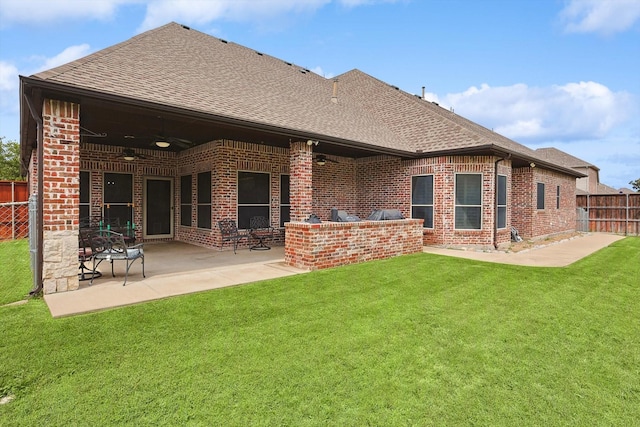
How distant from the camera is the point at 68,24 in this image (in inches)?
456

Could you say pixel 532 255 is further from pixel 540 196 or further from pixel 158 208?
pixel 158 208

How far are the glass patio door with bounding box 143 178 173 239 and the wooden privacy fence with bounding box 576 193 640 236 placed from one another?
2111cm

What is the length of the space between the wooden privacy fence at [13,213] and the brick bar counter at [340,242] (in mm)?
11406

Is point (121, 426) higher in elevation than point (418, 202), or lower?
lower

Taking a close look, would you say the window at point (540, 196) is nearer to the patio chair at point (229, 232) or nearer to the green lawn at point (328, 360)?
the green lawn at point (328, 360)

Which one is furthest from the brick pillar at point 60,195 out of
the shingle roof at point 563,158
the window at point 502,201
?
the shingle roof at point 563,158

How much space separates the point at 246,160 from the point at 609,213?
19.8m

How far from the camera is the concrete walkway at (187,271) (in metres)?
4.78

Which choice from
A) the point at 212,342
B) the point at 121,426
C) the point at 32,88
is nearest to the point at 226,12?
the point at 32,88

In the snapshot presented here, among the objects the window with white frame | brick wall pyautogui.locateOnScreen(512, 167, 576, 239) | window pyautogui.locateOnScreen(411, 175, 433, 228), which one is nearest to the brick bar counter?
window pyautogui.locateOnScreen(411, 175, 433, 228)

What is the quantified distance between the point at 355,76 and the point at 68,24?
11.9m

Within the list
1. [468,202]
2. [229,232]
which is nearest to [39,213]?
[229,232]

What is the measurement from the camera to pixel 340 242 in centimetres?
746

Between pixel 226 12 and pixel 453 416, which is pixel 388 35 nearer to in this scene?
pixel 226 12
